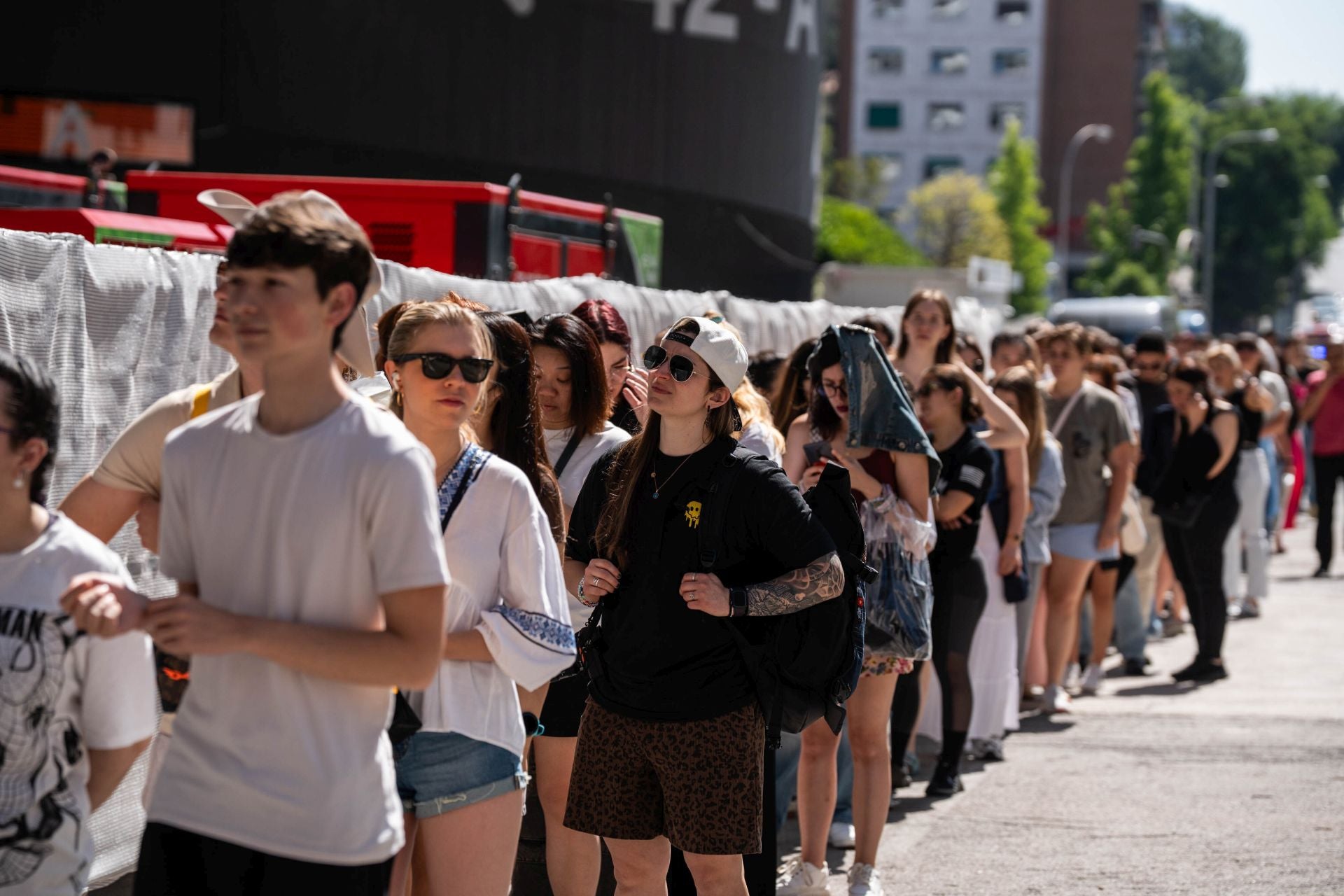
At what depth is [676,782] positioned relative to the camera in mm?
4703

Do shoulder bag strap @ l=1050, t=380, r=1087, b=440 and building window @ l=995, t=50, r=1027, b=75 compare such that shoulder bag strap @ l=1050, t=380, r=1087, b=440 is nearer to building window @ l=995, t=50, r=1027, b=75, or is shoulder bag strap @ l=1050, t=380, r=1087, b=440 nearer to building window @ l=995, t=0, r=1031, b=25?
building window @ l=995, t=50, r=1027, b=75

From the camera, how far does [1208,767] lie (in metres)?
9.05

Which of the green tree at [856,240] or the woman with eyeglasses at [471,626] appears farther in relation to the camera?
the green tree at [856,240]

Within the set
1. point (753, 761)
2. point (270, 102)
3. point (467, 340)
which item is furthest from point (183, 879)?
point (270, 102)

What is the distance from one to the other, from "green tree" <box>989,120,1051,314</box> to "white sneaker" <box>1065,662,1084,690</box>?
70.4 m

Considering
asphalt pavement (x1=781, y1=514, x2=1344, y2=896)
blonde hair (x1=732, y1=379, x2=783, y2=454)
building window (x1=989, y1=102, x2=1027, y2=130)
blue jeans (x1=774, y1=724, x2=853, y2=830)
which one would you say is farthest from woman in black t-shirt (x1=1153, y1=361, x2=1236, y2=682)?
A: building window (x1=989, y1=102, x2=1027, y2=130)

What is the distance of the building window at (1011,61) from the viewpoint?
4072 inches

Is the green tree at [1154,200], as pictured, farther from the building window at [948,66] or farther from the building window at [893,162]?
the building window at [948,66]

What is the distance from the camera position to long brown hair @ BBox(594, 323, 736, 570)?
486 cm

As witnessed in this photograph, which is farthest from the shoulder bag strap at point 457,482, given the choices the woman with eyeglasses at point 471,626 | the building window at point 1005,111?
the building window at point 1005,111

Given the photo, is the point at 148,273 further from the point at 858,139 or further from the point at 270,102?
the point at 858,139

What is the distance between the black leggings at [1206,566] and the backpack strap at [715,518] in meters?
7.90

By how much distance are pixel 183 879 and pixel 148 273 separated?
295cm

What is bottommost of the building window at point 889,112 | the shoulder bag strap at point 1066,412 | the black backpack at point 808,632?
the black backpack at point 808,632
